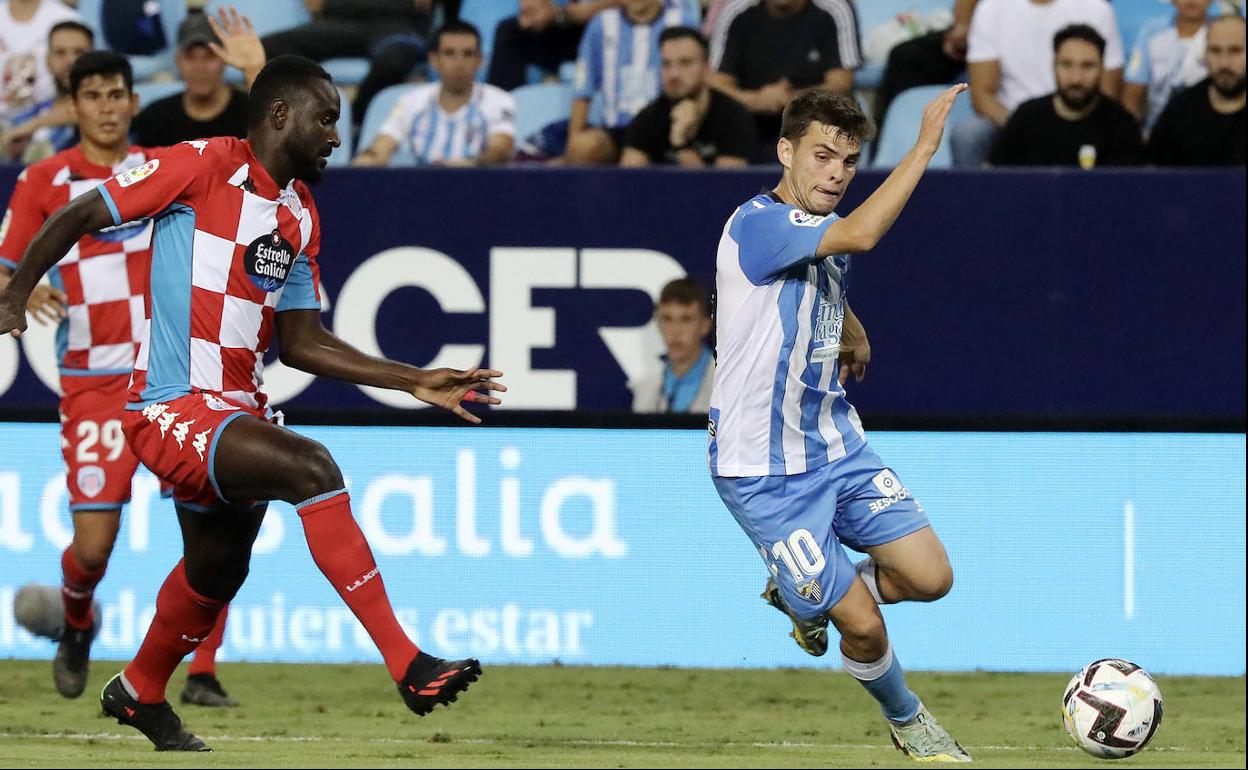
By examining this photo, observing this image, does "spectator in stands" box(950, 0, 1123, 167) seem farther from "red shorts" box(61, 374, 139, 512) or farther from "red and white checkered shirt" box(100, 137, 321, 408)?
"red and white checkered shirt" box(100, 137, 321, 408)

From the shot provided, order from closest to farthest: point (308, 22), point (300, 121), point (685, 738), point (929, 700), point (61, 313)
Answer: point (300, 121), point (685, 738), point (61, 313), point (929, 700), point (308, 22)

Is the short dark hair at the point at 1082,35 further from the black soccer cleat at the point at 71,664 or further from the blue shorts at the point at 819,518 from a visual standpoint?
the black soccer cleat at the point at 71,664

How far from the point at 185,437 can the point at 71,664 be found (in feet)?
9.51

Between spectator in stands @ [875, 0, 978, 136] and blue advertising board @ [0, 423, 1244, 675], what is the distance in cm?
246

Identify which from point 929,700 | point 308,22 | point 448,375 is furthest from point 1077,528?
point 308,22

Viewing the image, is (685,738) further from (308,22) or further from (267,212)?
(308,22)

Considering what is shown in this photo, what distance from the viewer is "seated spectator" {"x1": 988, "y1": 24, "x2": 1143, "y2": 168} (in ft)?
32.8

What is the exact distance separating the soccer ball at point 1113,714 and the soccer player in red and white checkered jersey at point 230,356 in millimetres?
2112

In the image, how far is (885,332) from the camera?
390 inches

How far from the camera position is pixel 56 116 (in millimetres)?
10906

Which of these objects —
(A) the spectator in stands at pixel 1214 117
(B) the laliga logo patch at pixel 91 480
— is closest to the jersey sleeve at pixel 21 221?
(B) the laliga logo patch at pixel 91 480

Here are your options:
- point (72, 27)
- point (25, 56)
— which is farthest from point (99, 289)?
point (25, 56)

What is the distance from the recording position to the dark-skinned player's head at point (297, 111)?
5.84 m

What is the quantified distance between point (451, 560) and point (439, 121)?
8.23 ft
